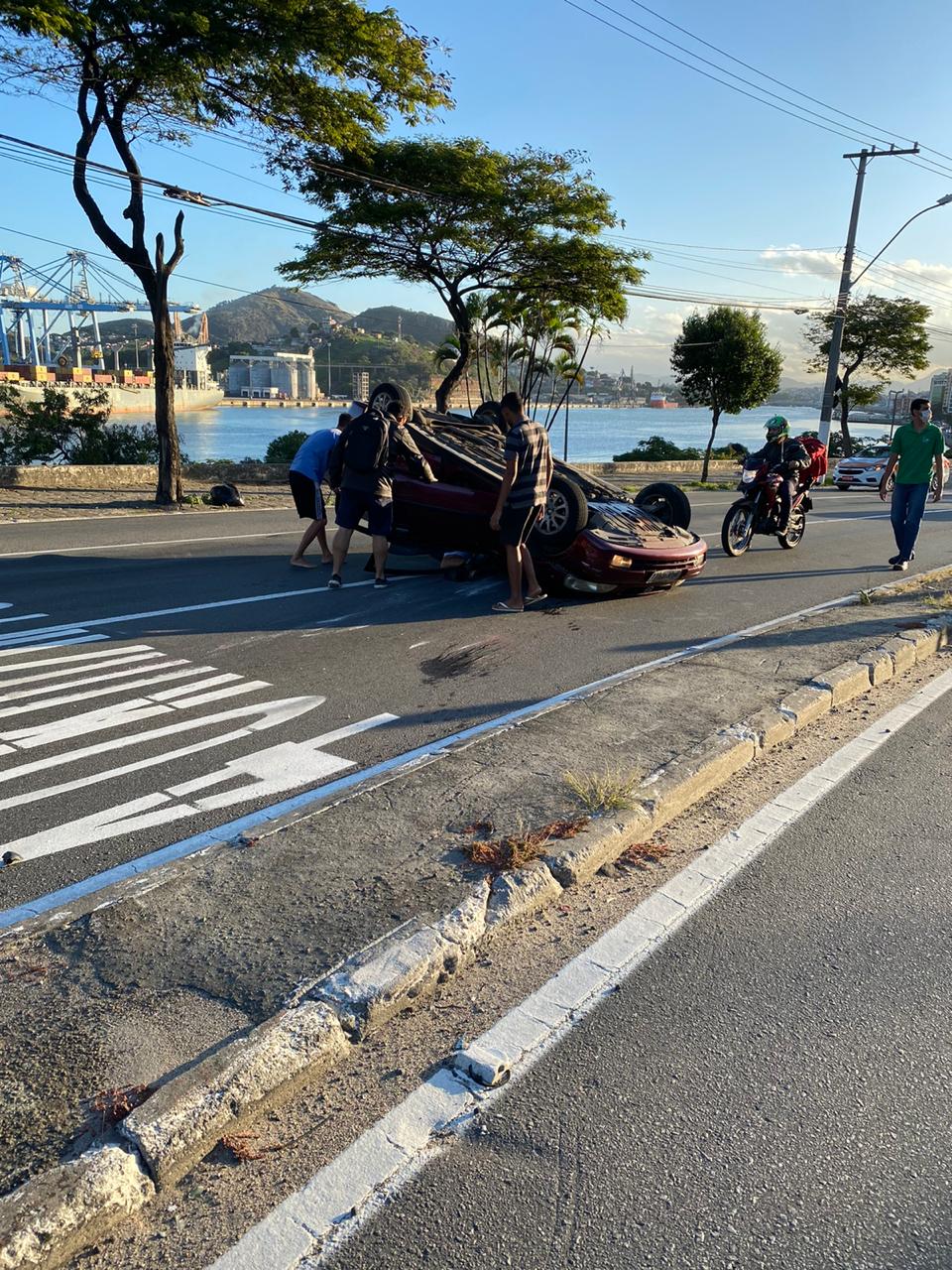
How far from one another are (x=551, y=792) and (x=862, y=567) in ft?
30.3

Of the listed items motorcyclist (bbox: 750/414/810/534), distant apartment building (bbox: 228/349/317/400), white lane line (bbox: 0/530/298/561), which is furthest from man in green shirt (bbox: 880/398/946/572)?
distant apartment building (bbox: 228/349/317/400)

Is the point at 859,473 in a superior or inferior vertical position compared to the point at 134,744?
superior

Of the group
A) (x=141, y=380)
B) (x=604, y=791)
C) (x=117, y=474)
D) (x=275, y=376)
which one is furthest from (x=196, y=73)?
(x=275, y=376)

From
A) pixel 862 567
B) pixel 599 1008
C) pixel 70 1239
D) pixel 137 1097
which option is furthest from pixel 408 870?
pixel 862 567

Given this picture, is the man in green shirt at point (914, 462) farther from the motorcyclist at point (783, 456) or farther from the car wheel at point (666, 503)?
the car wheel at point (666, 503)

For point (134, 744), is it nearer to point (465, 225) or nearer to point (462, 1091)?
point (462, 1091)

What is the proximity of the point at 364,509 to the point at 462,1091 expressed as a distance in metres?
6.82

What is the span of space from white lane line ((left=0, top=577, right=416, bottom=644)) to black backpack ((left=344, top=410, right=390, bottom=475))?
133 cm

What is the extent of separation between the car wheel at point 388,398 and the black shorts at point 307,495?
1.19 m

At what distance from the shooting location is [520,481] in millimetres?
7992

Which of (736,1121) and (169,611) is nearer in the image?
(736,1121)

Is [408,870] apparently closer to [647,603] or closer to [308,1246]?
[308,1246]

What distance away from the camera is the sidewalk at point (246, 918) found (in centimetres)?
249

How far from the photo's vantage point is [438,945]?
301cm
